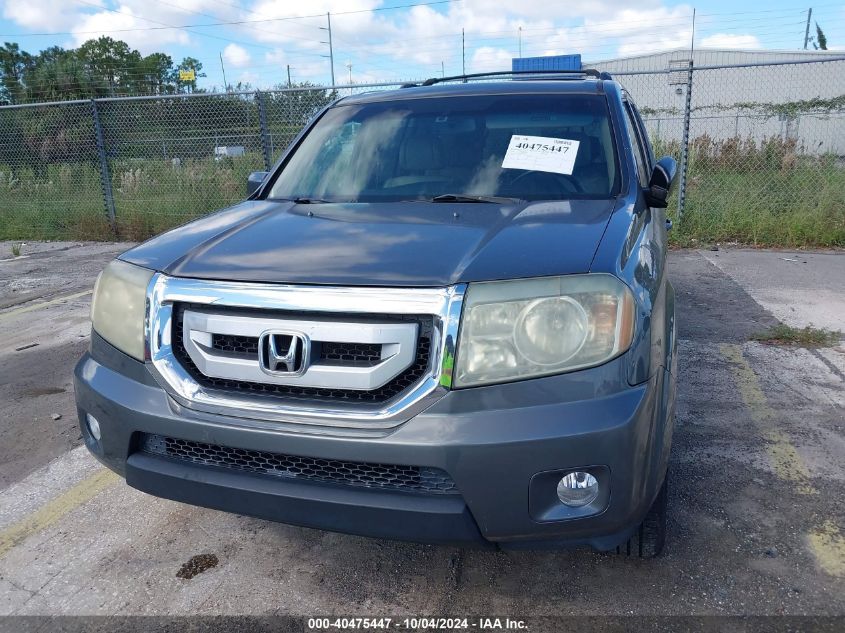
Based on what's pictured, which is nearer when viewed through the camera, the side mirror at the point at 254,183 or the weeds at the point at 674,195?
the side mirror at the point at 254,183

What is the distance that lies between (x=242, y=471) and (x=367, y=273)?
0.71m

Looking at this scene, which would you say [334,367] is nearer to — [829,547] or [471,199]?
[471,199]

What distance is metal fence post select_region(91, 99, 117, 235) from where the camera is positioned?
983cm

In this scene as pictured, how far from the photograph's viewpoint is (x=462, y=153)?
2977 millimetres

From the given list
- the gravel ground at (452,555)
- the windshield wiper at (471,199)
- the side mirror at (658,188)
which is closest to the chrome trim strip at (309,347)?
the gravel ground at (452,555)

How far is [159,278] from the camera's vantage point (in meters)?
2.05

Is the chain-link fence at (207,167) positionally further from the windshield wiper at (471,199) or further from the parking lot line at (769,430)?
the windshield wiper at (471,199)

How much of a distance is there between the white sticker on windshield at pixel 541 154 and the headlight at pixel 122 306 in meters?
1.55

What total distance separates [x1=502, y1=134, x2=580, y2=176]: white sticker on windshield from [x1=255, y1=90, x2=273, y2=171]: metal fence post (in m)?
6.72

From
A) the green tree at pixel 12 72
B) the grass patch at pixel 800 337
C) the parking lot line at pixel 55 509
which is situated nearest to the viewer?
the parking lot line at pixel 55 509

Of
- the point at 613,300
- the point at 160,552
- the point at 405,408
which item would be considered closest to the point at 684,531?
the point at 613,300

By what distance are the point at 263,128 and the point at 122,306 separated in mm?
7522

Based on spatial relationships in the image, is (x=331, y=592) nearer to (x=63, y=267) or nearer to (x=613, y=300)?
(x=613, y=300)

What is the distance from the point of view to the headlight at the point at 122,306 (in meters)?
2.08
